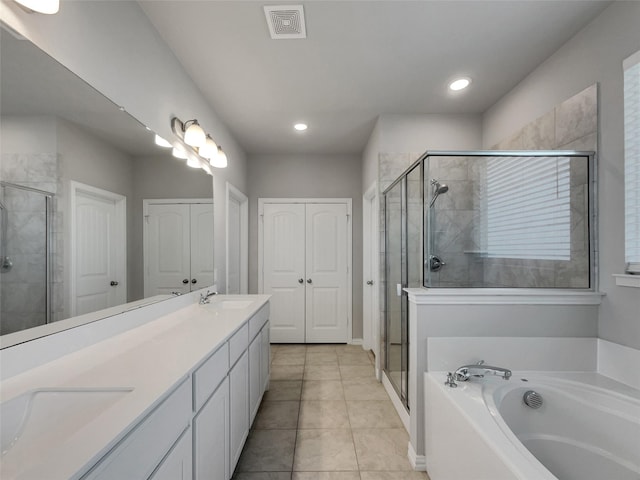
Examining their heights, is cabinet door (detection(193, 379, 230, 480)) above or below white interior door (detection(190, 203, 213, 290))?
below

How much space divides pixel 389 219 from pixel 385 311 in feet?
3.01

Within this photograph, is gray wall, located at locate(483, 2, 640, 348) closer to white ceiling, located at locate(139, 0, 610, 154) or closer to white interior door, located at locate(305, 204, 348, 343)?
white ceiling, located at locate(139, 0, 610, 154)

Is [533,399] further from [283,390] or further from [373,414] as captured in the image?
[283,390]

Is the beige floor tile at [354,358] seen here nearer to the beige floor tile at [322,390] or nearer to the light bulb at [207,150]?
the beige floor tile at [322,390]

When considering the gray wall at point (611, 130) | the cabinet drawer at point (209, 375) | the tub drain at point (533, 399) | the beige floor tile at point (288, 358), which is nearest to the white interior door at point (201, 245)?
the cabinet drawer at point (209, 375)

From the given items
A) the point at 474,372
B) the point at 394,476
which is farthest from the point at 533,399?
the point at 394,476

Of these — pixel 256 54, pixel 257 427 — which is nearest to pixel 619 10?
→ pixel 256 54

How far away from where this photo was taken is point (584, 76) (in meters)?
1.84

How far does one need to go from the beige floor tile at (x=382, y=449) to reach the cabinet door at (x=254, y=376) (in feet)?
Result: 2.42

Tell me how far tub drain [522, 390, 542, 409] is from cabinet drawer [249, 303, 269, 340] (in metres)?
1.67

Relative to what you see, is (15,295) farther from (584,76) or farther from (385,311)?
(584,76)

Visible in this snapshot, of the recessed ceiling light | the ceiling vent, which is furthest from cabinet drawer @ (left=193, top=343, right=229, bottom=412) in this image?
the recessed ceiling light

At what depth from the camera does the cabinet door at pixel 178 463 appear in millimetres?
927

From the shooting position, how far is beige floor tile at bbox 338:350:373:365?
350 centimetres
